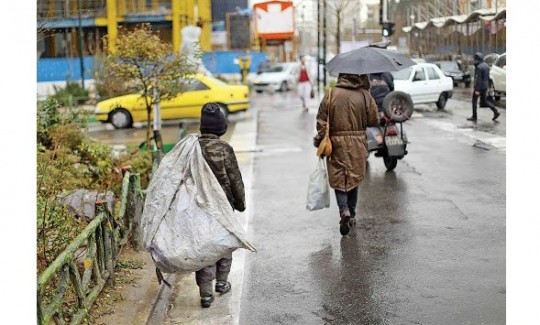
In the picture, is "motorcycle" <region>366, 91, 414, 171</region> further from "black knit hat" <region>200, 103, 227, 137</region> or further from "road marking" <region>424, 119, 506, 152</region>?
"black knit hat" <region>200, 103, 227, 137</region>

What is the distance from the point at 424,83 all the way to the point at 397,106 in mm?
12341

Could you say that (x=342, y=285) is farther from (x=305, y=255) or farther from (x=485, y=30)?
(x=485, y=30)

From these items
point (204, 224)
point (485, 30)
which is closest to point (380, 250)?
point (204, 224)

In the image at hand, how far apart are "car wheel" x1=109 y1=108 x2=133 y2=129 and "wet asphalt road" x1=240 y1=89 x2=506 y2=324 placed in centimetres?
880

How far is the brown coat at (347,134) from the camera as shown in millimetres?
8047

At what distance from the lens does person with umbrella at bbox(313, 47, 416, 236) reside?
805 centimetres

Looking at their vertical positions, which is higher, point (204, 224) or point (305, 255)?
point (204, 224)

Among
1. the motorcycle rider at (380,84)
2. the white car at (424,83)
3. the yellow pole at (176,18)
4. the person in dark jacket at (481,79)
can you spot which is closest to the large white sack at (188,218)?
the motorcycle rider at (380,84)

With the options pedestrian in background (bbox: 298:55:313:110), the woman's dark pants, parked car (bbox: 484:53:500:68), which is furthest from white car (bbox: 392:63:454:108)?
the woman's dark pants

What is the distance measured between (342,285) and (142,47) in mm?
6773

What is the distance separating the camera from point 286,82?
130 feet

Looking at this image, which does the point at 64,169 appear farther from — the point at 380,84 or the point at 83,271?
the point at 380,84

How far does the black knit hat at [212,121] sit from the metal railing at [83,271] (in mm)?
1041
